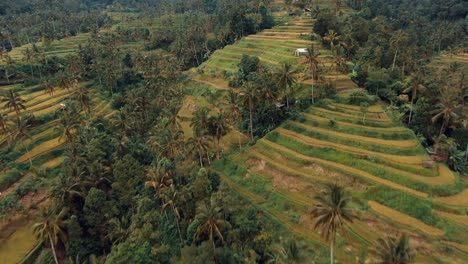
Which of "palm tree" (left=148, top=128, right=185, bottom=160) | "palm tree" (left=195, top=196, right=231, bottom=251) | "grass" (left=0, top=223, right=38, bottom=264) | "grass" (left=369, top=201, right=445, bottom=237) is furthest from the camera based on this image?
"palm tree" (left=148, top=128, right=185, bottom=160)

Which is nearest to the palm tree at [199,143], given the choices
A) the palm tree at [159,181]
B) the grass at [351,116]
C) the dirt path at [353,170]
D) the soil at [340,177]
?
the palm tree at [159,181]

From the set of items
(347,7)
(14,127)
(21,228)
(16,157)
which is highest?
(347,7)

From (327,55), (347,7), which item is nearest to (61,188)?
(327,55)

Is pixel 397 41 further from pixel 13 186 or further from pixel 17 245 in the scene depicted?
pixel 13 186

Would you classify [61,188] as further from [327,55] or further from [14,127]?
[327,55]

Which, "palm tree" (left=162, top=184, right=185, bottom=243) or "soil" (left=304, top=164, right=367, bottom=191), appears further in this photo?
"soil" (left=304, top=164, right=367, bottom=191)

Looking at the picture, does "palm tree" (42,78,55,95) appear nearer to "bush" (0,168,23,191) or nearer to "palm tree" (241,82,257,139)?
"bush" (0,168,23,191)

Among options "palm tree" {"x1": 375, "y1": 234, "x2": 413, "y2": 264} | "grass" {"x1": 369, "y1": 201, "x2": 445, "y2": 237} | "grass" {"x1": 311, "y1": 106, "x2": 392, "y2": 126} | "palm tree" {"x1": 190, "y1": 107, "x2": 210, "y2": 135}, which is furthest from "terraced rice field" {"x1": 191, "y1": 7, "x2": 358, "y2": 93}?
"palm tree" {"x1": 375, "y1": 234, "x2": 413, "y2": 264}
